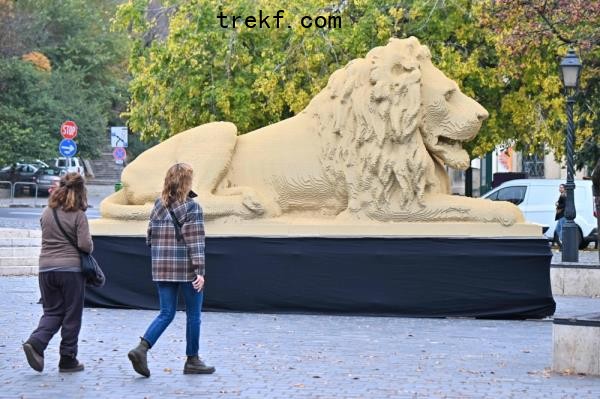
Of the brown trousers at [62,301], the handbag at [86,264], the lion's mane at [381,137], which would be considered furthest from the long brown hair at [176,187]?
the lion's mane at [381,137]

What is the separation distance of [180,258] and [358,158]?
5.31 meters

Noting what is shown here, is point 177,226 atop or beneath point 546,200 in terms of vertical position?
beneath

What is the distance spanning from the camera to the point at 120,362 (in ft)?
38.6

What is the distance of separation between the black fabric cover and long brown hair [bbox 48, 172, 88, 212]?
15.2 feet

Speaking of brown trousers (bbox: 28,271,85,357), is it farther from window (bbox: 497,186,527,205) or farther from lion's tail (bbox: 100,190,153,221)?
window (bbox: 497,186,527,205)

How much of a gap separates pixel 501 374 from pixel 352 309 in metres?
4.69

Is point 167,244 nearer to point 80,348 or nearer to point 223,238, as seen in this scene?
point 80,348

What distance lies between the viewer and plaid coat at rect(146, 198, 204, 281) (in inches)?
436

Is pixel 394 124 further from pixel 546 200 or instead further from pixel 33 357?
pixel 546 200

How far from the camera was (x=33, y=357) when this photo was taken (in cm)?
1096

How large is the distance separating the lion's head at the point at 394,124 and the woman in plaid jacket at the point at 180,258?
5.07 meters

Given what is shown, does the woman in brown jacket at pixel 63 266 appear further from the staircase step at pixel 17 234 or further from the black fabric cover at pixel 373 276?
the staircase step at pixel 17 234

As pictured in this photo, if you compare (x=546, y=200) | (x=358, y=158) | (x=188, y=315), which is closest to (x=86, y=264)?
(x=188, y=315)

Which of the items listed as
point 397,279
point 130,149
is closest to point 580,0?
point 397,279
